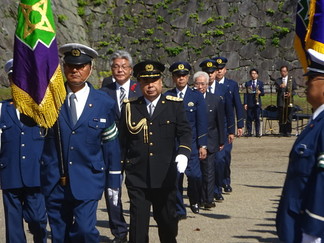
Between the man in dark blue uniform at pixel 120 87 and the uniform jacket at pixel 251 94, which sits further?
the uniform jacket at pixel 251 94

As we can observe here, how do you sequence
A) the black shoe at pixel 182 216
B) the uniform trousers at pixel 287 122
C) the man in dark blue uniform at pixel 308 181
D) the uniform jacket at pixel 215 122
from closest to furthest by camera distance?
the man in dark blue uniform at pixel 308 181 → the black shoe at pixel 182 216 → the uniform jacket at pixel 215 122 → the uniform trousers at pixel 287 122

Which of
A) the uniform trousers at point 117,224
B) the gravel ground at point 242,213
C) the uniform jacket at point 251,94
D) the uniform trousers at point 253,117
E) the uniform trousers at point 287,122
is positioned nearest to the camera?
the uniform trousers at point 117,224

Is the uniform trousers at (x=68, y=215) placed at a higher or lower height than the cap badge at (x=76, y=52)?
lower

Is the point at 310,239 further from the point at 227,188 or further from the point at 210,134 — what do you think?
the point at 227,188

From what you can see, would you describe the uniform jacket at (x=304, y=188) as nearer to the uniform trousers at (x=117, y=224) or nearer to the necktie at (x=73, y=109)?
the necktie at (x=73, y=109)

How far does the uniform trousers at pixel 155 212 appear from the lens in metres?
8.09

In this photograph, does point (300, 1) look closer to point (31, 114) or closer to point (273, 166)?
point (31, 114)

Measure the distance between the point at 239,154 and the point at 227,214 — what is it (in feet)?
27.5

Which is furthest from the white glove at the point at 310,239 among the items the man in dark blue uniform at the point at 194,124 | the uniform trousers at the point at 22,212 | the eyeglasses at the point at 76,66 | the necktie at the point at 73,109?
the man in dark blue uniform at the point at 194,124

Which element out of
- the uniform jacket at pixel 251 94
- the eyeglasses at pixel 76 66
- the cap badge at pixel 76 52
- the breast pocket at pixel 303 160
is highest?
the cap badge at pixel 76 52

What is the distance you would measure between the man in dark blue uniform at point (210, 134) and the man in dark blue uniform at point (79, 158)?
4677 mm

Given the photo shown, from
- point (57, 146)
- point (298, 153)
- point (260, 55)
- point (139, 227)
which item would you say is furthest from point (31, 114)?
point (260, 55)

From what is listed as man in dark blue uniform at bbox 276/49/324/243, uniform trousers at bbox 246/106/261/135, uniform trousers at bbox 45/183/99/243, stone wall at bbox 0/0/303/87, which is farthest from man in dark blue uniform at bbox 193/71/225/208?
stone wall at bbox 0/0/303/87

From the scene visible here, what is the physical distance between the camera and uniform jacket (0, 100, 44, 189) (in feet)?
26.3
